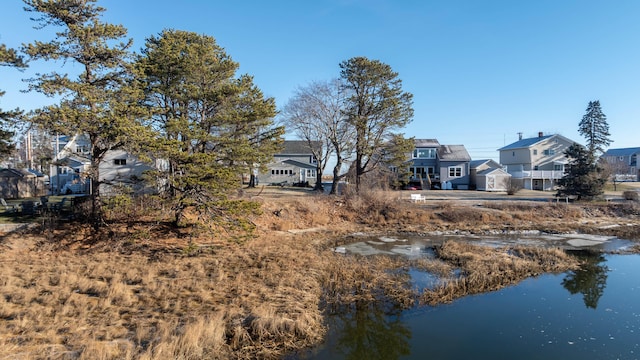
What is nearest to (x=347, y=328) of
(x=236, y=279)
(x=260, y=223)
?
(x=236, y=279)

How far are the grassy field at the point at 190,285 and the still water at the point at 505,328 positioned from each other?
676mm

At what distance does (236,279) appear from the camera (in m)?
11.4

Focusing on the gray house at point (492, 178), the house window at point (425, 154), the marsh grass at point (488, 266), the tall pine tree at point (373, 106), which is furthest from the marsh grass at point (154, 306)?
the house window at point (425, 154)

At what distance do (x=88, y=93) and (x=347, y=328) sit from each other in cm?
1112

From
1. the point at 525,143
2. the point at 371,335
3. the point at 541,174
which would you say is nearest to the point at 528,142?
the point at 525,143

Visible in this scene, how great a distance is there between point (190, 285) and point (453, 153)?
4073 centimetres

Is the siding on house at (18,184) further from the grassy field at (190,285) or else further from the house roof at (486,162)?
the house roof at (486,162)

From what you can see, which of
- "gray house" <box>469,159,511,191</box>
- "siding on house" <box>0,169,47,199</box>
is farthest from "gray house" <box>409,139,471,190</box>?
"siding on house" <box>0,169,47,199</box>

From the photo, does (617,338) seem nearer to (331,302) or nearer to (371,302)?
(371,302)

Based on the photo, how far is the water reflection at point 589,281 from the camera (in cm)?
1086

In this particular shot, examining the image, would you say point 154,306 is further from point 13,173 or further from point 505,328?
point 13,173

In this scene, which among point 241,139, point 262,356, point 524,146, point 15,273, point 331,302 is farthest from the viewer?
point 524,146

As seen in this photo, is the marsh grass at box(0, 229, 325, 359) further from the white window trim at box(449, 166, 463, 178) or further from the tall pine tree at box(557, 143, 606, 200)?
the white window trim at box(449, 166, 463, 178)

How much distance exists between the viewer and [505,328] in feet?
28.1
